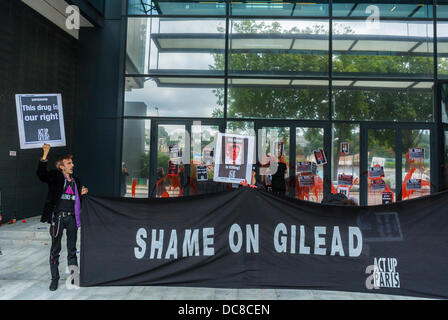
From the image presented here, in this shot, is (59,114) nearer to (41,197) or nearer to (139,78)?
(139,78)

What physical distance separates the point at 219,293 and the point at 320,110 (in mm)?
5809

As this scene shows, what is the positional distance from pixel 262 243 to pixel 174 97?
Result: 5.46 meters

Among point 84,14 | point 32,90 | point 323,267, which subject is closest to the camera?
point 323,267

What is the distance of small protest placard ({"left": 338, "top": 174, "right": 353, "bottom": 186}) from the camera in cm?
852

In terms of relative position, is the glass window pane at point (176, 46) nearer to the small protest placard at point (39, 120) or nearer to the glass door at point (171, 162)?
the glass door at point (171, 162)

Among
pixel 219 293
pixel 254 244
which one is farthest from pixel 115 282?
pixel 254 244

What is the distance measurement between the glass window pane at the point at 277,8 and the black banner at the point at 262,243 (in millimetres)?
6267

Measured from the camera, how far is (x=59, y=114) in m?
5.09

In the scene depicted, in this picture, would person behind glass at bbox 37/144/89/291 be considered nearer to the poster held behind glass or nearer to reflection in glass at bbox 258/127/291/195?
the poster held behind glass

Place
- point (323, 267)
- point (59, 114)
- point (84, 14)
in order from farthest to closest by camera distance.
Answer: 1. point (84, 14)
2. point (59, 114)
3. point (323, 267)

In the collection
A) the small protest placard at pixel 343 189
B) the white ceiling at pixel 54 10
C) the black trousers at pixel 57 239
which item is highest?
the white ceiling at pixel 54 10

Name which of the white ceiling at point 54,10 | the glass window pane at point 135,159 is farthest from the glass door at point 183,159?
the white ceiling at point 54,10

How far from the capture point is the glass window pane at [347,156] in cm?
852

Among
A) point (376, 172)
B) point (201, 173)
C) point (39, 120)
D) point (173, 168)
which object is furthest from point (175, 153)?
point (376, 172)
